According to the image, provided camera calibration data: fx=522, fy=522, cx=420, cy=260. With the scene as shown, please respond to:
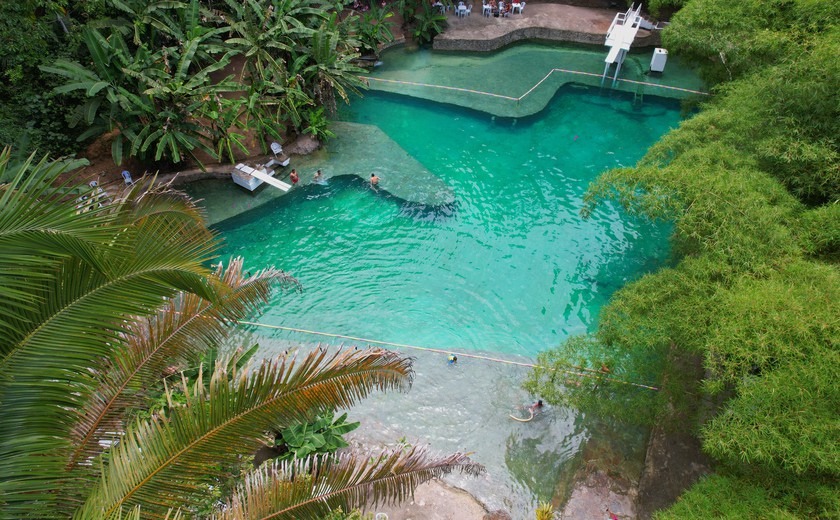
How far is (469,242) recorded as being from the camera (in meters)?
12.5

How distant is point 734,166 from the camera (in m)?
9.01

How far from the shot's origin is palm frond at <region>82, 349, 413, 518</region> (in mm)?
3604

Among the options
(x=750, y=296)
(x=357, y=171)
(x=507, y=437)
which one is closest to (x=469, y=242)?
(x=357, y=171)

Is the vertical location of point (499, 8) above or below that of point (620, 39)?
above

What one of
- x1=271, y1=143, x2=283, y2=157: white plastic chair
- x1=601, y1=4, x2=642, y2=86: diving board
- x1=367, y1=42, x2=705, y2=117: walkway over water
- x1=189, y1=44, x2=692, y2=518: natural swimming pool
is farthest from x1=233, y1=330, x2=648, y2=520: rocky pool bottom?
x1=601, y1=4, x2=642, y2=86: diving board

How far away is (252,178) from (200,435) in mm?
9980

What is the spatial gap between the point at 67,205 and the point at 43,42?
10986 millimetres

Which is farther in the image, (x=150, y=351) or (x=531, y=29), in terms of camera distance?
(x=531, y=29)

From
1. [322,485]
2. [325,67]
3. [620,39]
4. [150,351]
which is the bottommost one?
[322,485]

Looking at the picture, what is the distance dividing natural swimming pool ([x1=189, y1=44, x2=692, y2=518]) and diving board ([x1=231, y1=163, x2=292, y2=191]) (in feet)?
1.22

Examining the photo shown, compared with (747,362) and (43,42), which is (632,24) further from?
(43,42)

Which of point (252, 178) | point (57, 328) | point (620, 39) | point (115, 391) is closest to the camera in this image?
point (57, 328)

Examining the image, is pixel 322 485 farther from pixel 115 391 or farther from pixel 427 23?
pixel 427 23

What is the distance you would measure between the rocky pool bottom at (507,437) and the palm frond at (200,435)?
163 inches
